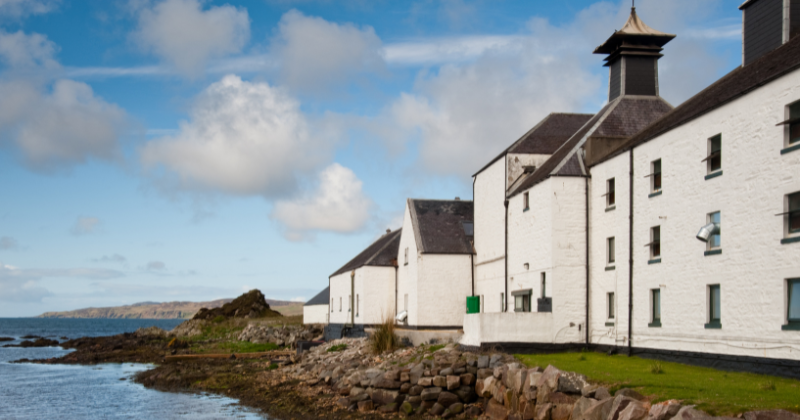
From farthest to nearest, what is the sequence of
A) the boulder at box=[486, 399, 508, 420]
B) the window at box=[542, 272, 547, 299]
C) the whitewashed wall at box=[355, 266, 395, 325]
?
the whitewashed wall at box=[355, 266, 395, 325] → the window at box=[542, 272, 547, 299] → the boulder at box=[486, 399, 508, 420]

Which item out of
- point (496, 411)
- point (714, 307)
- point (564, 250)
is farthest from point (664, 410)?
point (564, 250)

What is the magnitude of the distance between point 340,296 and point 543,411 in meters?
34.4

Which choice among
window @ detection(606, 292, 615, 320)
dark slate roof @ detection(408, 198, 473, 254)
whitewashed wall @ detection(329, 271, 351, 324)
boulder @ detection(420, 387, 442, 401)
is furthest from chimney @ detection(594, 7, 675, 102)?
whitewashed wall @ detection(329, 271, 351, 324)

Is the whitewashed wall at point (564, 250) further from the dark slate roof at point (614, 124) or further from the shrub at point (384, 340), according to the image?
the shrub at point (384, 340)

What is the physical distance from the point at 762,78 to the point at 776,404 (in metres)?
8.91

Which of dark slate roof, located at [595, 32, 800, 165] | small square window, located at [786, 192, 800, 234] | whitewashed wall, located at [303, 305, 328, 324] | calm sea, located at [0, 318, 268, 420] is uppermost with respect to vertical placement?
dark slate roof, located at [595, 32, 800, 165]

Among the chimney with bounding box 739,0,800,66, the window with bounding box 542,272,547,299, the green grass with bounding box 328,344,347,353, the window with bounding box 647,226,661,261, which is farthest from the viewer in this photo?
the green grass with bounding box 328,344,347,353

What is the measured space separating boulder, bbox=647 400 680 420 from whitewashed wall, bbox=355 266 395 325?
30012 millimetres

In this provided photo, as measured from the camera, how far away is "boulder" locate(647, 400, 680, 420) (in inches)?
534

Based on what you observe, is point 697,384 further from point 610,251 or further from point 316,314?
point 316,314

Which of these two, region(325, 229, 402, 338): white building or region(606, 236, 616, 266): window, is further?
region(325, 229, 402, 338): white building

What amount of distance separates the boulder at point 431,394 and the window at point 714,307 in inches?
344

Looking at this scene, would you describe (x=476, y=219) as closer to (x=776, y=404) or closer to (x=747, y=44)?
(x=747, y=44)

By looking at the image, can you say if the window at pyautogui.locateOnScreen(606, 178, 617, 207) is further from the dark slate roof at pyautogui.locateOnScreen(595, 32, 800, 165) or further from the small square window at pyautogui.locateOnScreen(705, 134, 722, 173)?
the small square window at pyautogui.locateOnScreen(705, 134, 722, 173)
